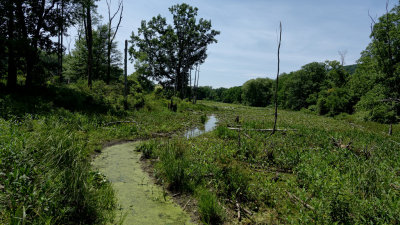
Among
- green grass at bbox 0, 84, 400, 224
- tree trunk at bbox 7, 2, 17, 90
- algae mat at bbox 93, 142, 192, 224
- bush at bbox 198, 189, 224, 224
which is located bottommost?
algae mat at bbox 93, 142, 192, 224

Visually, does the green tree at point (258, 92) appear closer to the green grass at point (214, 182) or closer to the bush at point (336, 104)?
the bush at point (336, 104)

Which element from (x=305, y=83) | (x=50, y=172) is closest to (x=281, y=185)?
(x=50, y=172)

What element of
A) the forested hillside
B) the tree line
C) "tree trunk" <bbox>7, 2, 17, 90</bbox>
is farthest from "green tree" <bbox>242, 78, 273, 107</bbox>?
"tree trunk" <bbox>7, 2, 17, 90</bbox>

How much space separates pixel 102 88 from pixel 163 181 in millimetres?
16955

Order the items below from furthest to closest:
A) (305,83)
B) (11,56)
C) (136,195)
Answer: (305,83) → (11,56) → (136,195)

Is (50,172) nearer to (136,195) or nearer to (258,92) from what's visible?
(136,195)

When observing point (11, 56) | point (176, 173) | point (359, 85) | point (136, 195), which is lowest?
point (136, 195)

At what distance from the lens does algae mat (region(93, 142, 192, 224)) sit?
14.6 feet

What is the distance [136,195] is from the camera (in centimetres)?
542

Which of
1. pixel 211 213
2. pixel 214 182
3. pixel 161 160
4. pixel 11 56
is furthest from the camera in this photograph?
pixel 11 56

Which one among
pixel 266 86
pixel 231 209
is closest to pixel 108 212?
pixel 231 209

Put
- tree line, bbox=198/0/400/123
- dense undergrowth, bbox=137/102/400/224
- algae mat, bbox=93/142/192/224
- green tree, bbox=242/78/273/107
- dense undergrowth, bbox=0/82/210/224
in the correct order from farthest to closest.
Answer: green tree, bbox=242/78/273/107, tree line, bbox=198/0/400/123, algae mat, bbox=93/142/192/224, dense undergrowth, bbox=137/102/400/224, dense undergrowth, bbox=0/82/210/224

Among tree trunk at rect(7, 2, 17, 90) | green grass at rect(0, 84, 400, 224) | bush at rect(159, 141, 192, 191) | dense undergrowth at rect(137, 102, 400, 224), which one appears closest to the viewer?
green grass at rect(0, 84, 400, 224)

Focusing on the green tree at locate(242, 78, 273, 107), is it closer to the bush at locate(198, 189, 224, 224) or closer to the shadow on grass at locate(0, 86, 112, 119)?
the shadow on grass at locate(0, 86, 112, 119)
